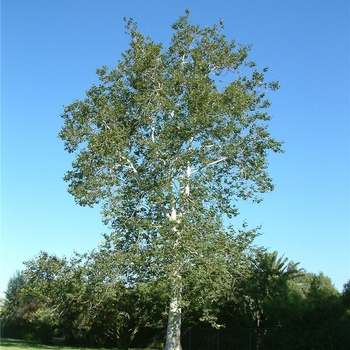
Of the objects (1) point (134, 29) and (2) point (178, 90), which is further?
(1) point (134, 29)

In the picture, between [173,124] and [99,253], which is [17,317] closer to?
[99,253]

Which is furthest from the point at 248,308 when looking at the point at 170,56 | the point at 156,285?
the point at 170,56

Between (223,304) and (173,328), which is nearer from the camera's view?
(173,328)

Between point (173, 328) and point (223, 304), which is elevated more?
point (223, 304)

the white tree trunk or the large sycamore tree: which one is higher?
the large sycamore tree

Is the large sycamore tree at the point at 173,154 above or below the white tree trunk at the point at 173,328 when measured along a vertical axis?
above

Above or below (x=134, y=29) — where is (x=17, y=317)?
below

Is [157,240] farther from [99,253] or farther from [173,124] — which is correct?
[173,124]

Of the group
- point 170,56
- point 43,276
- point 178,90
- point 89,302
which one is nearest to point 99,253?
point 89,302

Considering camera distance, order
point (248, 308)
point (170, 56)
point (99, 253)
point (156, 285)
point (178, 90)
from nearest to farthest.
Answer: point (156, 285) < point (99, 253) < point (178, 90) < point (170, 56) < point (248, 308)

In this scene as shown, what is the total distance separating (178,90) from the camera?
2112cm

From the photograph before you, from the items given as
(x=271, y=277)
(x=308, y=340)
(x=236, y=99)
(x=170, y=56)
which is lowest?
(x=308, y=340)

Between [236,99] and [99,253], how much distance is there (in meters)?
→ 9.54

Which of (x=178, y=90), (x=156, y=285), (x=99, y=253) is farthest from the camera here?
(x=178, y=90)
